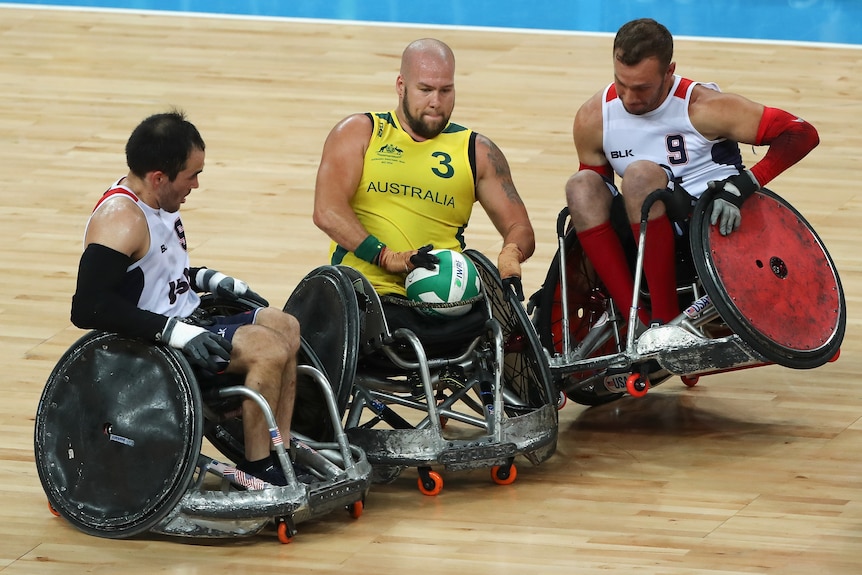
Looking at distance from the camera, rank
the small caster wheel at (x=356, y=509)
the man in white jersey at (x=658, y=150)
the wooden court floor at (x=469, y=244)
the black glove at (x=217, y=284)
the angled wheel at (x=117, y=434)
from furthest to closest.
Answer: the man in white jersey at (x=658, y=150), the black glove at (x=217, y=284), the small caster wheel at (x=356, y=509), the wooden court floor at (x=469, y=244), the angled wheel at (x=117, y=434)

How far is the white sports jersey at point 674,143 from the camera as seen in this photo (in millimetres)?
5879

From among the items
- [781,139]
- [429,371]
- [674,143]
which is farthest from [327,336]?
[781,139]

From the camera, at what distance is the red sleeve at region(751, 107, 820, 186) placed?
582 centimetres

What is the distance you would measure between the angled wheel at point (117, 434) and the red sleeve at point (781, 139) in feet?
7.18

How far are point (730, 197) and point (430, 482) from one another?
4.54 ft

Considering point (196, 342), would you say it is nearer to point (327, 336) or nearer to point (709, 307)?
point (327, 336)

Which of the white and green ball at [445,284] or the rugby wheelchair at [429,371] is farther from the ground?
the white and green ball at [445,284]

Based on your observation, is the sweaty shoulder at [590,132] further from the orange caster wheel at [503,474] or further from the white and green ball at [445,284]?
the orange caster wheel at [503,474]

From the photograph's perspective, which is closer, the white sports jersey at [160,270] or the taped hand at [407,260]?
the white sports jersey at [160,270]

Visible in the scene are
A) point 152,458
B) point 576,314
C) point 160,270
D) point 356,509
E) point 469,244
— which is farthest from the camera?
point 469,244

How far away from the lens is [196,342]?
486 cm

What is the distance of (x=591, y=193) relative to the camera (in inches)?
229

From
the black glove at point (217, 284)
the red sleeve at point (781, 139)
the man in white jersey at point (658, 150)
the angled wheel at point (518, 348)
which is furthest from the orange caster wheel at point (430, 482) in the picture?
the red sleeve at point (781, 139)

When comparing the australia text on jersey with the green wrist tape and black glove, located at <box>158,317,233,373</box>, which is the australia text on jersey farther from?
black glove, located at <box>158,317,233,373</box>
